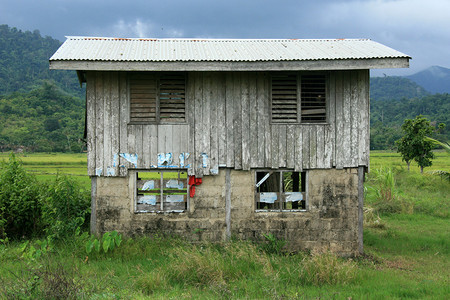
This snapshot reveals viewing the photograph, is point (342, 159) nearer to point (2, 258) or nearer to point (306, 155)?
point (306, 155)

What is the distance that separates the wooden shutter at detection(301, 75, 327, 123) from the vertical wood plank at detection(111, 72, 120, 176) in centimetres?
429

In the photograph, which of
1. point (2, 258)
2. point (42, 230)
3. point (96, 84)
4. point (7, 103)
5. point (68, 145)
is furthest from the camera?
point (7, 103)

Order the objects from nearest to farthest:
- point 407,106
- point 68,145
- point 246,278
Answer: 1. point 246,278
2. point 68,145
3. point 407,106

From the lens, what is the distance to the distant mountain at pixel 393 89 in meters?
155

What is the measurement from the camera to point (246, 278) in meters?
7.86

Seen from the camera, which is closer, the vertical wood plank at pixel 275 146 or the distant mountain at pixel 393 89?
the vertical wood plank at pixel 275 146

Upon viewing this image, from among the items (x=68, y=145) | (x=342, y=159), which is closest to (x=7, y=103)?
(x=68, y=145)

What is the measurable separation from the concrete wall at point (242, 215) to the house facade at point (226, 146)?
2 cm

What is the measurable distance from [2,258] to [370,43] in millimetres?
10172

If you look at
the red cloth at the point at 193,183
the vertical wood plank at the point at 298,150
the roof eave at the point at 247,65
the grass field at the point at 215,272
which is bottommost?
the grass field at the point at 215,272

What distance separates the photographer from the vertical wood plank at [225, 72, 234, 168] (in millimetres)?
9820

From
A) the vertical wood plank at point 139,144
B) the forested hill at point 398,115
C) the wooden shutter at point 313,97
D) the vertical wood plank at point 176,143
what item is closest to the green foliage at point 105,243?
the vertical wood plank at point 139,144

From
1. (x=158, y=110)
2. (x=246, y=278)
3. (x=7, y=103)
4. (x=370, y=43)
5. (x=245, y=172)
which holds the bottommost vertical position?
(x=246, y=278)

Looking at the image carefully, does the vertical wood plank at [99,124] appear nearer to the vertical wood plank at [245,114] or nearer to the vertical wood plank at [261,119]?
the vertical wood plank at [245,114]
